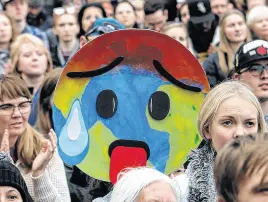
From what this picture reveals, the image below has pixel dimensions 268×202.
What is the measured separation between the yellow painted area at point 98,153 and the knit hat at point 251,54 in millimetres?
1379

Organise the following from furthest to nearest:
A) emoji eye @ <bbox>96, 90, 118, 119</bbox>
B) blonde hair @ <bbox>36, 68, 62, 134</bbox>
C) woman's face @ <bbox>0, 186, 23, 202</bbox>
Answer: blonde hair @ <bbox>36, 68, 62, 134</bbox> < emoji eye @ <bbox>96, 90, 118, 119</bbox> < woman's face @ <bbox>0, 186, 23, 202</bbox>

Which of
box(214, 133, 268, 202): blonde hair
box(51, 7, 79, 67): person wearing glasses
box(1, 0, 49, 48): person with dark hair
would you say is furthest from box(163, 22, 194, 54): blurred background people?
box(214, 133, 268, 202): blonde hair

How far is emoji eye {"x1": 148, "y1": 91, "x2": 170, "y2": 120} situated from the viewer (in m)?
5.00

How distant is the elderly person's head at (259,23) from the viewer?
9242 mm

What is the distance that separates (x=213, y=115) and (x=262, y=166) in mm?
1768

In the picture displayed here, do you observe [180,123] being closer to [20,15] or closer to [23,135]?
[23,135]

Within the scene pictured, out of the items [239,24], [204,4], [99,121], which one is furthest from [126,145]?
[204,4]

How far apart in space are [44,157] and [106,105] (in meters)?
0.45

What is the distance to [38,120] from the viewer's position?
21.9 ft

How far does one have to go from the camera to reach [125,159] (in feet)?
16.2

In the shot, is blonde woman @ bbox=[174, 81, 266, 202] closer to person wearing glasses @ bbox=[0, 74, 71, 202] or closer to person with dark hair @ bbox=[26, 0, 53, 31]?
person wearing glasses @ bbox=[0, 74, 71, 202]

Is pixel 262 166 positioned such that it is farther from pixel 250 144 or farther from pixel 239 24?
pixel 239 24

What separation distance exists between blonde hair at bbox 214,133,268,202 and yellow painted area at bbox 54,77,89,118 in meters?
2.11

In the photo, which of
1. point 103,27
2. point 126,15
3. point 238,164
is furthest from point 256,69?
point 126,15
